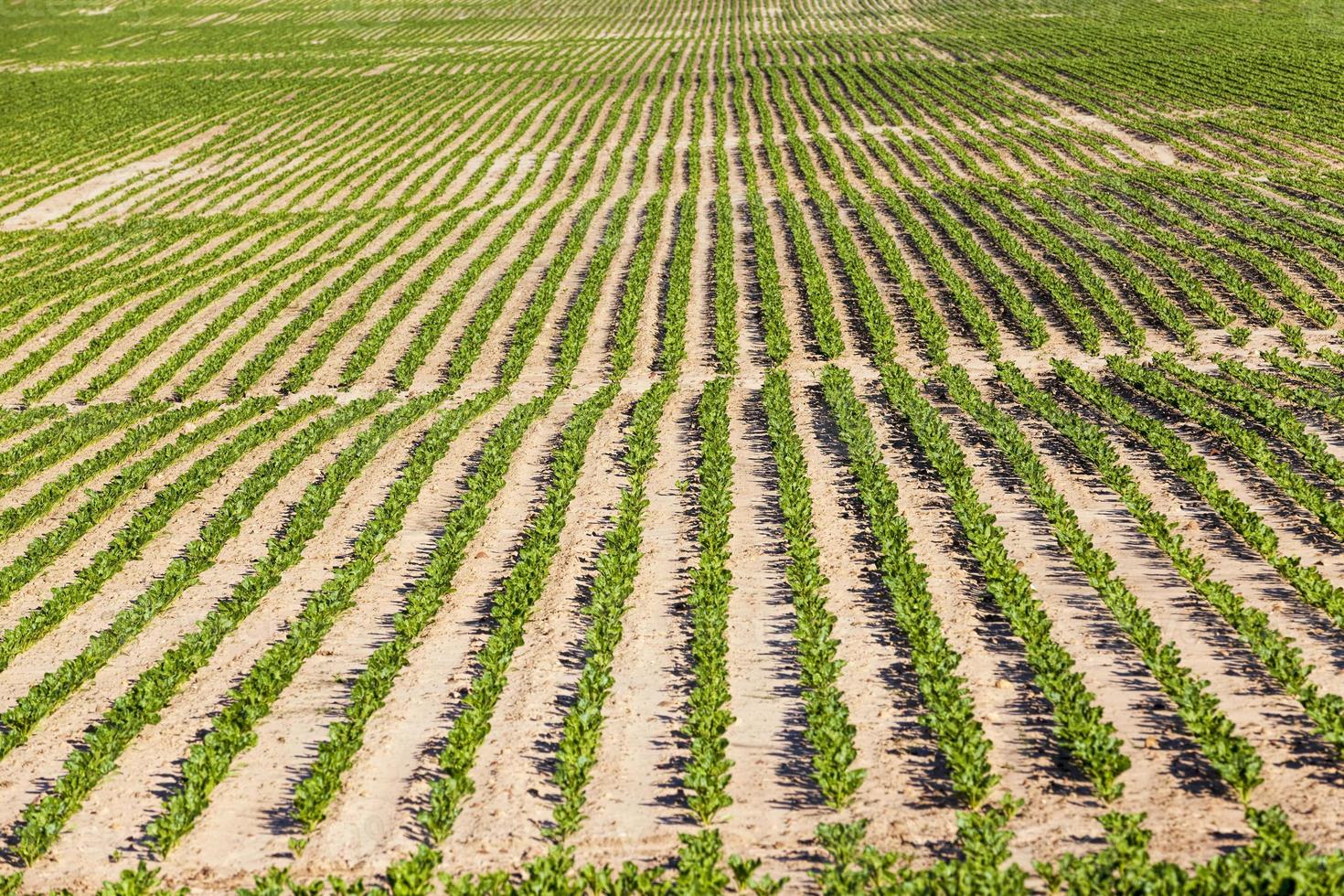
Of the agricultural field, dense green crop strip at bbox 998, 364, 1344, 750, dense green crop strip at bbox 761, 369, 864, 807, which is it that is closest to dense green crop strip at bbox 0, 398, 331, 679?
the agricultural field

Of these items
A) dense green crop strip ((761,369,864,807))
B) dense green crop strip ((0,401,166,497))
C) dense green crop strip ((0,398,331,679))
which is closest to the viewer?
dense green crop strip ((761,369,864,807))

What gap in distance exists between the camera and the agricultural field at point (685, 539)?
27.9 ft

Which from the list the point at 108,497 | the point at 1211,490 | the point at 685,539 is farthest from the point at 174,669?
the point at 1211,490

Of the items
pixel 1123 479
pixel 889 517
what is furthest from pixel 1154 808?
pixel 1123 479

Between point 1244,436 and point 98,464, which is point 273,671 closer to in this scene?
point 98,464

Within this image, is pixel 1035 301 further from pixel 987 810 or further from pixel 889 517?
pixel 987 810

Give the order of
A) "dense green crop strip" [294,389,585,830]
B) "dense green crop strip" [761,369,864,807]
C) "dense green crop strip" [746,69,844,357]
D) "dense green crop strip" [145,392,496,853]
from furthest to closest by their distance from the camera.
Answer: "dense green crop strip" [746,69,844,357] < "dense green crop strip" [294,389,585,830] < "dense green crop strip" [761,369,864,807] < "dense green crop strip" [145,392,496,853]

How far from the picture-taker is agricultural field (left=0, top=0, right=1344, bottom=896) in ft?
27.9

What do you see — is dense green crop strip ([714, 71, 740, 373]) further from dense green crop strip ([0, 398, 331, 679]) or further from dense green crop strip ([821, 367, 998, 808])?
dense green crop strip ([0, 398, 331, 679])

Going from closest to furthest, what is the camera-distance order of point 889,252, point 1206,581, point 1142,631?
1. point 1142,631
2. point 1206,581
3. point 889,252

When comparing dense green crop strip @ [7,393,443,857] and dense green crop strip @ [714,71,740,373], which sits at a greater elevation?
dense green crop strip @ [714,71,740,373]

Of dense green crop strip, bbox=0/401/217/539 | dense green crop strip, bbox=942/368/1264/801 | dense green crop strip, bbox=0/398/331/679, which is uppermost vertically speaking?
dense green crop strip, bbox=0/401/217/539

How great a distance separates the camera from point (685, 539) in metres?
13.3

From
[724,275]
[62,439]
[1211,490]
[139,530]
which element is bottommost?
[1211,490]
